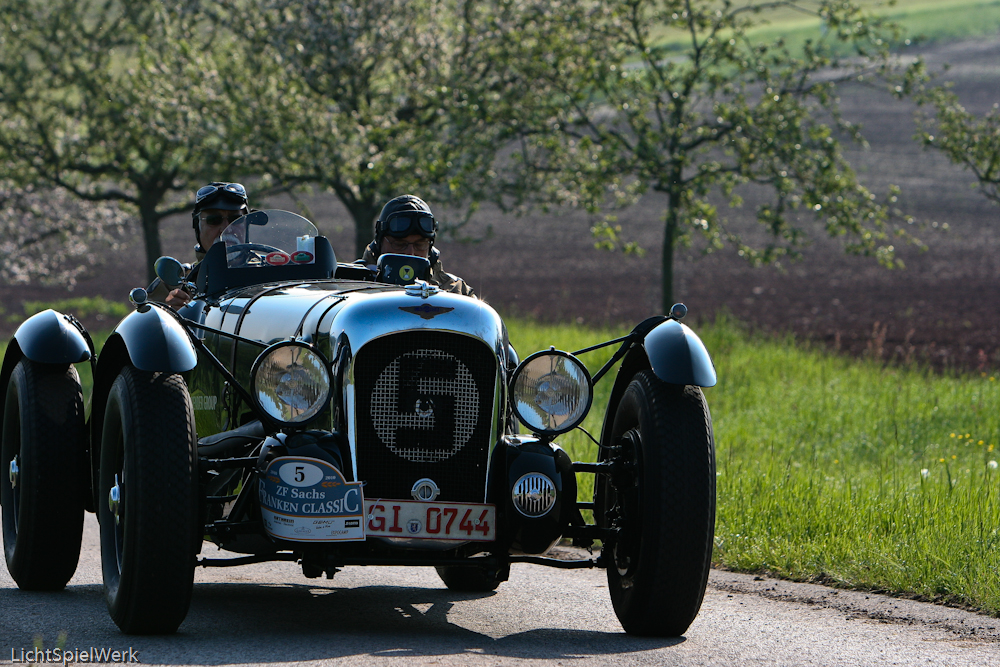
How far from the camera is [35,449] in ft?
18.8

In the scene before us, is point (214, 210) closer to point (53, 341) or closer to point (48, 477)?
point (53, 341)

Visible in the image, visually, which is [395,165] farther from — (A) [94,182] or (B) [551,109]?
(A) [94,182]

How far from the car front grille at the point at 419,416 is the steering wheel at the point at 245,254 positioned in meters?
2.07

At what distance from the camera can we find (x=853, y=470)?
9703 millimetres

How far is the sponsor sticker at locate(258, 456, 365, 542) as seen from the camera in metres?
4.70

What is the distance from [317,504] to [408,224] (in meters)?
2.52

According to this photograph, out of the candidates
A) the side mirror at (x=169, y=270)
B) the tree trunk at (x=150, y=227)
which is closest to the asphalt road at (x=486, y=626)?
the side mirror at (x=169, y=270)

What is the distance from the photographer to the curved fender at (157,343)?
4945mm

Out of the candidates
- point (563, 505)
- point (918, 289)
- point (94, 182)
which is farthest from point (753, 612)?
point (918, 289)

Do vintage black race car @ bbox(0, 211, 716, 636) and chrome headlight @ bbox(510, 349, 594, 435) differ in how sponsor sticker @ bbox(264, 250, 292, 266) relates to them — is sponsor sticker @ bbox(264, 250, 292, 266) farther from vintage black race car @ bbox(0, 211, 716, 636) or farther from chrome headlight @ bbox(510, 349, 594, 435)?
chrome headlight @ bbox(510, 349, 594, 435)

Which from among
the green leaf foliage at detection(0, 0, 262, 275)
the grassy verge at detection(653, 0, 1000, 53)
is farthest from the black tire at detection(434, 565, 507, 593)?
the grassy verge at detection(653, 0, 1000, 53)

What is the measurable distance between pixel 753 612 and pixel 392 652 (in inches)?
77.4

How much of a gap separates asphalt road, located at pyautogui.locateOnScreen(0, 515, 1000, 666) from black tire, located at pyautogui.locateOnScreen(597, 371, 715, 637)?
150 mm

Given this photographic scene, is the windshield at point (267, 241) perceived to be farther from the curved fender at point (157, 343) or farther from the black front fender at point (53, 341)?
the curved fender at point (157, 343)
